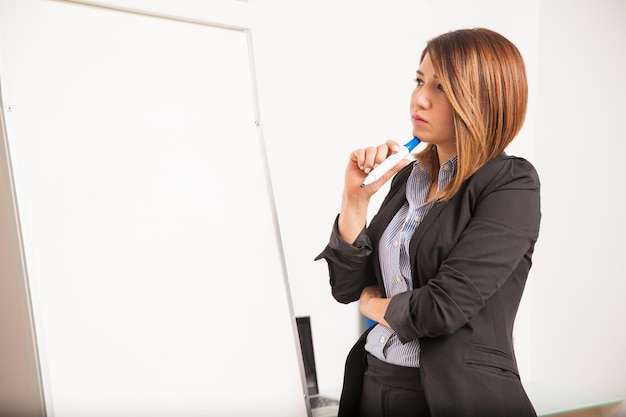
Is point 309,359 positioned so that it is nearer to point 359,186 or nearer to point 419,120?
point 359,186

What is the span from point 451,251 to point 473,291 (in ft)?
0.29

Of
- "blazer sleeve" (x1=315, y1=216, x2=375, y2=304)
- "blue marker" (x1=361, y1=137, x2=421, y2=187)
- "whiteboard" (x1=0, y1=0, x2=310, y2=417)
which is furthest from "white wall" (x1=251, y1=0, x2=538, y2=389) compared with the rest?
"blue marker" (x1=361, y1=137, x2=421, y2=187)

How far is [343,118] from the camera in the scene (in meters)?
2.08

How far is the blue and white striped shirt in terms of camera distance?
120 centimetres

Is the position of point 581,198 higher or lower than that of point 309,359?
higher

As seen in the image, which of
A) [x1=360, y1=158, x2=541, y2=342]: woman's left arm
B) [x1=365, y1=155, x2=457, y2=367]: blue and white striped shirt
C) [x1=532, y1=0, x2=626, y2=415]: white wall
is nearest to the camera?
[x1=360, y1=158, x2=541, y2=342]: woman's left arm

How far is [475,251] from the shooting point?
1108 mm

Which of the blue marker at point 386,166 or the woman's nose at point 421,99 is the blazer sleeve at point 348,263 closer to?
the blue marker at point 386,166

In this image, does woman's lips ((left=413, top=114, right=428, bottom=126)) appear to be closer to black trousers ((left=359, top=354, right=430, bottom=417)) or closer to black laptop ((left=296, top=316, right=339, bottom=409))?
black trousers ((left=359, top=354, right=430, bottom=417))

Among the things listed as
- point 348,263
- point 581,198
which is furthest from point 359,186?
point 581,198

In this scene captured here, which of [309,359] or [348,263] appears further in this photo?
[309,359]

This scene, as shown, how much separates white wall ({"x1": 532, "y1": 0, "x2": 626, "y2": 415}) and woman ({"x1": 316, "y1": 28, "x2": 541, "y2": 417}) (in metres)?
1.46

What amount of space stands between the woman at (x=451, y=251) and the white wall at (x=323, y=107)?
26.7 inches

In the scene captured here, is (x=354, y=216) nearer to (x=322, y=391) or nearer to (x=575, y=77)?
(x=322, y=391)
